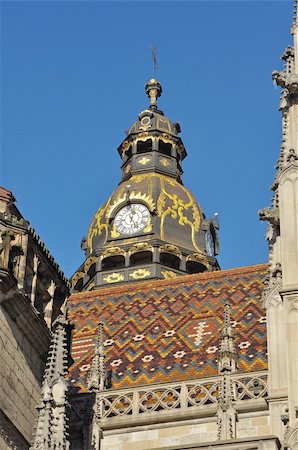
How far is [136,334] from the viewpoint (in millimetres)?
17938

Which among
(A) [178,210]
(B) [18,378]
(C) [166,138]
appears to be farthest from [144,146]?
(B) [18,378]

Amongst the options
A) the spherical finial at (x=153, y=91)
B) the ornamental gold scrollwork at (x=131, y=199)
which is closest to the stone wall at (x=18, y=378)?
the ornamental gold scrollwork at (x=131, y=199)

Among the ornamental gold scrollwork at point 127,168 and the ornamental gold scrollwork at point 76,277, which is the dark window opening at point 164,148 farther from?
the ornamental gold scrollwork at point 76,277

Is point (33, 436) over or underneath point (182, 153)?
underneath

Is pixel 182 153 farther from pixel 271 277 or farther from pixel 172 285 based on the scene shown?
pixel 271 277

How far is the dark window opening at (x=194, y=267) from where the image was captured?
78.6ft

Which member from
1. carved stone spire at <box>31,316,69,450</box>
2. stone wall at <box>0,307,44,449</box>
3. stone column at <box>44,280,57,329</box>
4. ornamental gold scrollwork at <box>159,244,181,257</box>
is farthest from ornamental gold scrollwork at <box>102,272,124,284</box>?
carved stone spire at <box>31,316,69,450</box>

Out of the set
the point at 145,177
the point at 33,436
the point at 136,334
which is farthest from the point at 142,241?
the point at 33,436

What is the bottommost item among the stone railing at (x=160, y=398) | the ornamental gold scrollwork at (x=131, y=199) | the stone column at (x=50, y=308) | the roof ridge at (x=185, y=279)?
the stone railing at (x=160, y=398)

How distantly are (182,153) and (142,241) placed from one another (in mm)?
3562

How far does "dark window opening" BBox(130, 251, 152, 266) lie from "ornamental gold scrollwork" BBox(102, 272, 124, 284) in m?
0.39

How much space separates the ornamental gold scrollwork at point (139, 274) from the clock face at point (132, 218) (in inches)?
41.6

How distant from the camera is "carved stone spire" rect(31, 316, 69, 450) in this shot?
12062 millimetres

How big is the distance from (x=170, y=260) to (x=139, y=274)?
2.46ft
